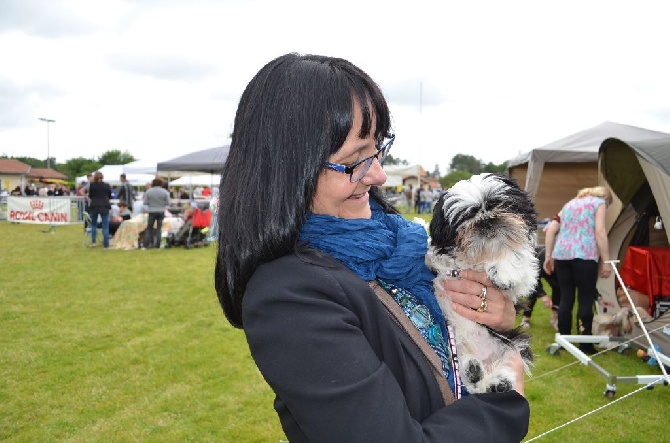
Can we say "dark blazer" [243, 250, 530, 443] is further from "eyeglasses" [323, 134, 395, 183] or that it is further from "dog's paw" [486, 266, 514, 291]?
"dog's paw" [486, 266, 514, 291]

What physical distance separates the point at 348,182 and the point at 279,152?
212 millimetres

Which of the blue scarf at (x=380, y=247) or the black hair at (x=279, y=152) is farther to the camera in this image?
the blue scarf at (x=380, y=247)

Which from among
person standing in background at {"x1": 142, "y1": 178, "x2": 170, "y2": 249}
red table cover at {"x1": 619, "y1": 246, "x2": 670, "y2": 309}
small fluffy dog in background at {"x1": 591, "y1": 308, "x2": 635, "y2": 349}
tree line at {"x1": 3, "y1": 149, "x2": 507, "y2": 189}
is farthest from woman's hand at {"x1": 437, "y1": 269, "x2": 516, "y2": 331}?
tree line at {"x1": 3, "y1": 149, "x2": 507, "y2": 189}

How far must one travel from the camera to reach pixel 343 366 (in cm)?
103

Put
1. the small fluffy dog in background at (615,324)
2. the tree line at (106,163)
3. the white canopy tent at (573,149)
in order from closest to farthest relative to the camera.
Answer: the small fluffy dog in background at (615,324)
the white canopy tent at (573,149)
the tree line at (106,163)

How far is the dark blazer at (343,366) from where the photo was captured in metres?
1.01

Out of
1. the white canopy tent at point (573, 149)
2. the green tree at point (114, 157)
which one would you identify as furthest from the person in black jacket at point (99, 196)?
the green tree at point (114, 157)

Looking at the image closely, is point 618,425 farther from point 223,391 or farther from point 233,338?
point 233,338

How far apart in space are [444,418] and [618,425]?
4361mm

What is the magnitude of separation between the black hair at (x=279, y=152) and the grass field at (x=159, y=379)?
7.66ft

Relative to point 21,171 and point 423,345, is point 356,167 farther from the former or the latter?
point 21,171

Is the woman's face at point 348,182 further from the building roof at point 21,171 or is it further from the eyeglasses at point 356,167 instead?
the building roof at point 21,171

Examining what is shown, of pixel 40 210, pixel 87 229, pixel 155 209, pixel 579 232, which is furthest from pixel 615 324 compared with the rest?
pixel 40 210

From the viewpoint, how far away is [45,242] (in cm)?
1680
